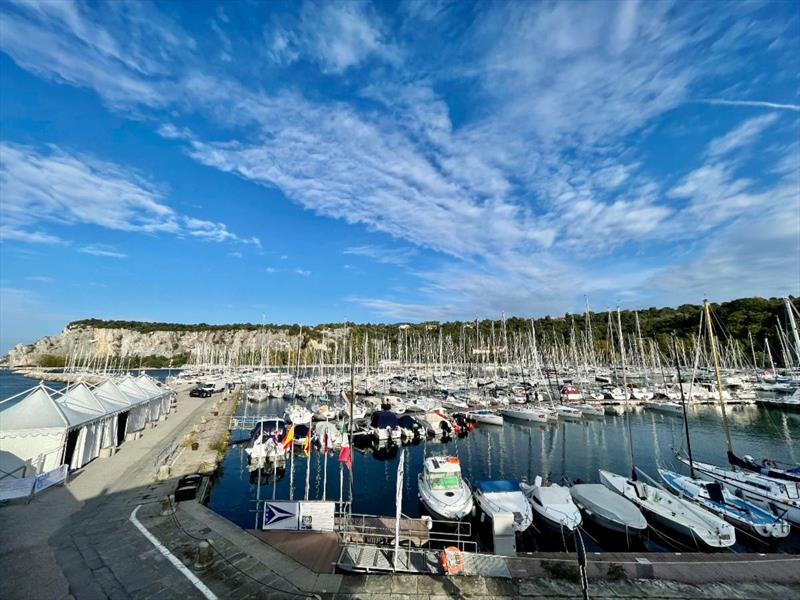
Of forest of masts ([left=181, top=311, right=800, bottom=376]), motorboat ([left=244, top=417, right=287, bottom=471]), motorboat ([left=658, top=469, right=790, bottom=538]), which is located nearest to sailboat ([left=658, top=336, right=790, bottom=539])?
motorboat ([left=658, top=469, right=790, bottom=538])

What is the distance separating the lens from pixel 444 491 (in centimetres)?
1947

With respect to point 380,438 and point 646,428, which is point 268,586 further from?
point 646,428

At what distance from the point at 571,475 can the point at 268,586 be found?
25.4 meters

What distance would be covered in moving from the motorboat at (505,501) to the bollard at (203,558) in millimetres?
11866

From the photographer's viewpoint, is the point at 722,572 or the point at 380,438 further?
the point at 380,438

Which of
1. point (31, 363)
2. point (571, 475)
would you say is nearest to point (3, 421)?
point (571, 475)

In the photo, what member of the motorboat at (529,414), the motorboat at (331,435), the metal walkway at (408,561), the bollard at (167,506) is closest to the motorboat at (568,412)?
the motorboat at (529,414)

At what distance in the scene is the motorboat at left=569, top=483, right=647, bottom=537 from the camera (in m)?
16.8

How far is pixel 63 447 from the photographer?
1945cm

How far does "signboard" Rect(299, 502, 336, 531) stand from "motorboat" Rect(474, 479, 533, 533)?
7.74 m

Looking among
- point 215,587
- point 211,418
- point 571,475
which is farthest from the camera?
point 211,418

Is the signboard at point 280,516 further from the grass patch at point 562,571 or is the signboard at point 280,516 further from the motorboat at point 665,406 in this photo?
the motorboat at point 665,406

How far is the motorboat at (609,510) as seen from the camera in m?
16.8

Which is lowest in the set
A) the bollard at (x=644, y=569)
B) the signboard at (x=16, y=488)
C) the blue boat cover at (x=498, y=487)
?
the blue boat cover at (x=498, y=487)
